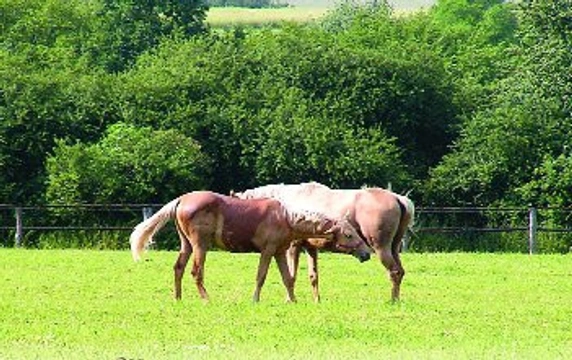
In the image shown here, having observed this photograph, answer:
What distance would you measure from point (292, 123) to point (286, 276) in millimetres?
22864

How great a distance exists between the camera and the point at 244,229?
19.9 m

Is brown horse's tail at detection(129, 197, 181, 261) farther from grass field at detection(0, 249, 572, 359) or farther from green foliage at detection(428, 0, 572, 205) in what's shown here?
green foliage at detection(428, 0, 572, 205)

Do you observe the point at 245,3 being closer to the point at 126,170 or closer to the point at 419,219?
the point at 126,170

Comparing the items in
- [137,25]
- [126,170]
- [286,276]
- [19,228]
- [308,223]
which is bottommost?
[19,228]

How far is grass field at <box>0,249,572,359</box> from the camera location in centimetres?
1470

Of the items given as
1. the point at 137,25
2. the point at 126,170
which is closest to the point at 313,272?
the point at 126,170

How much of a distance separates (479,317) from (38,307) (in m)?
5.37

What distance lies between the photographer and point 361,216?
21.2 metres

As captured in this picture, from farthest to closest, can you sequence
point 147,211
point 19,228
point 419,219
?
point 419,219, point 147,211, point 19,228

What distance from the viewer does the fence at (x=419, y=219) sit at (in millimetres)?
37250

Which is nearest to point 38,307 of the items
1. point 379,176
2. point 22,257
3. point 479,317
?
point 479,317

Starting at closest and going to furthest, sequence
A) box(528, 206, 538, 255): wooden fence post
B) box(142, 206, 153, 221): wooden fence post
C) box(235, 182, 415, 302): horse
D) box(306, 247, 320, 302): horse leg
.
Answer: box(306, 247, 320, 302): horse leg → box(235, 182, 415, 302): horse → box(528, 206, 538, 255): wooden fence post → box(142, 206, 153, 221): wooden fence post

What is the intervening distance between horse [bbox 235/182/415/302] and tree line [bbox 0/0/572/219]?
1855 centimetres

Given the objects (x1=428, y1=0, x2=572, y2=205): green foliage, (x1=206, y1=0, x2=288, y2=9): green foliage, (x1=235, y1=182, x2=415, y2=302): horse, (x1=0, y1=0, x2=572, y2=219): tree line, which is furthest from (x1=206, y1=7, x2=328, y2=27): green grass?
(x1=235, y1=182, x2=415, y2=302): horse
